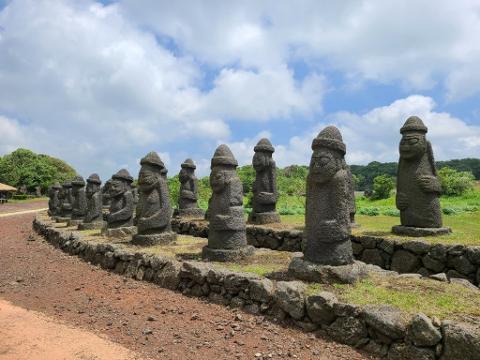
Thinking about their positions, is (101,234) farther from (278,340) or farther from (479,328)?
(479,328)

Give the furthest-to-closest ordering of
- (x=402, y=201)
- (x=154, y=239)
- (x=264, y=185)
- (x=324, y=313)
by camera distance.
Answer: (x=264, y=185), (x=154, y=239), (x=402, y=201), (x=324, y=313)

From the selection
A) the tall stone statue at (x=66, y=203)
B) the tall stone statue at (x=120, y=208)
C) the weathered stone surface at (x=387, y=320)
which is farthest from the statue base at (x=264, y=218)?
the tall stone statue at (x=66, y=203)

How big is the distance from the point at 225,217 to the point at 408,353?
469 centimetres

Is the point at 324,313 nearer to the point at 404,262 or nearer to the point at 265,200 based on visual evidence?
the point at 404,262

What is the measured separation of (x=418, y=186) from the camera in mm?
9898

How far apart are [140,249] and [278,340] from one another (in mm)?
5611

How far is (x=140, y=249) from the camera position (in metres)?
10.3

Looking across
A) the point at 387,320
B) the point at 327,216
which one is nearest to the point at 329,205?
the point at 327,216

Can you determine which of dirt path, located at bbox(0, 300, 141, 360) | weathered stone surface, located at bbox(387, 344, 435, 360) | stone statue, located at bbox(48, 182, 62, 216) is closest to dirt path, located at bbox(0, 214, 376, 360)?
dirt path, located at bbox(0, 300, 141, 360)

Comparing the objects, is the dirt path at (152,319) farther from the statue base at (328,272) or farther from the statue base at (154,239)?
the statue base at (154,239)

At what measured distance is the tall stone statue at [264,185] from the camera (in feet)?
48.2

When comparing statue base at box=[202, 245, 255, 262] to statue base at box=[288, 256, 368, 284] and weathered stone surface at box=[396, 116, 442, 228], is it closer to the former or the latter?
statue base at box=[288, 256, 368, 284]

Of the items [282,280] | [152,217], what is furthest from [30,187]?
[282,280]

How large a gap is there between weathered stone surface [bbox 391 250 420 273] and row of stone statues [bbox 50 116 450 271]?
0.86 metres
